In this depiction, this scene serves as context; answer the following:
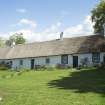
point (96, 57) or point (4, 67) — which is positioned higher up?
point (96, 57)

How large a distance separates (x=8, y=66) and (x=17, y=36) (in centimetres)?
4912

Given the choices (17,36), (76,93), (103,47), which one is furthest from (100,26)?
(17,36)

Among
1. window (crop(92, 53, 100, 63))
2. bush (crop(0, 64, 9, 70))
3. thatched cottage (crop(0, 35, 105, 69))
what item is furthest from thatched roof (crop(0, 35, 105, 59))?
bush (crop(0, 64, 9, 70))

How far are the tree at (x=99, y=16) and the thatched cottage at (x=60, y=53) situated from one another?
3418 mm

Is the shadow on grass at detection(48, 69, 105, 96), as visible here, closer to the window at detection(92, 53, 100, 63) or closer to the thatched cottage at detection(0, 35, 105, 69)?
the window at detection(92, 53, 100, 63)

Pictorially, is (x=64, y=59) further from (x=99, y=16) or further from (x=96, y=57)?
(x=99, y=16)

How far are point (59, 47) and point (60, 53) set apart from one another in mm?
2618

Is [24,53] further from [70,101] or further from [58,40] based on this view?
[70,101]

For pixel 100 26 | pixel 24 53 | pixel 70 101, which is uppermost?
pixel 100 26

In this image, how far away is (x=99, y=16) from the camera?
55875 millimetres

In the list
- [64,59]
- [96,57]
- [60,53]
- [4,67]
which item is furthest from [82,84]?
[4,67]

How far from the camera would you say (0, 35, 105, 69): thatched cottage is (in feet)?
167

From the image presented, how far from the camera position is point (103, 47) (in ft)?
165

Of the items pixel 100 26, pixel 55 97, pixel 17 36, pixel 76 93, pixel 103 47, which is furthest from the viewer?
pixel 17 36
